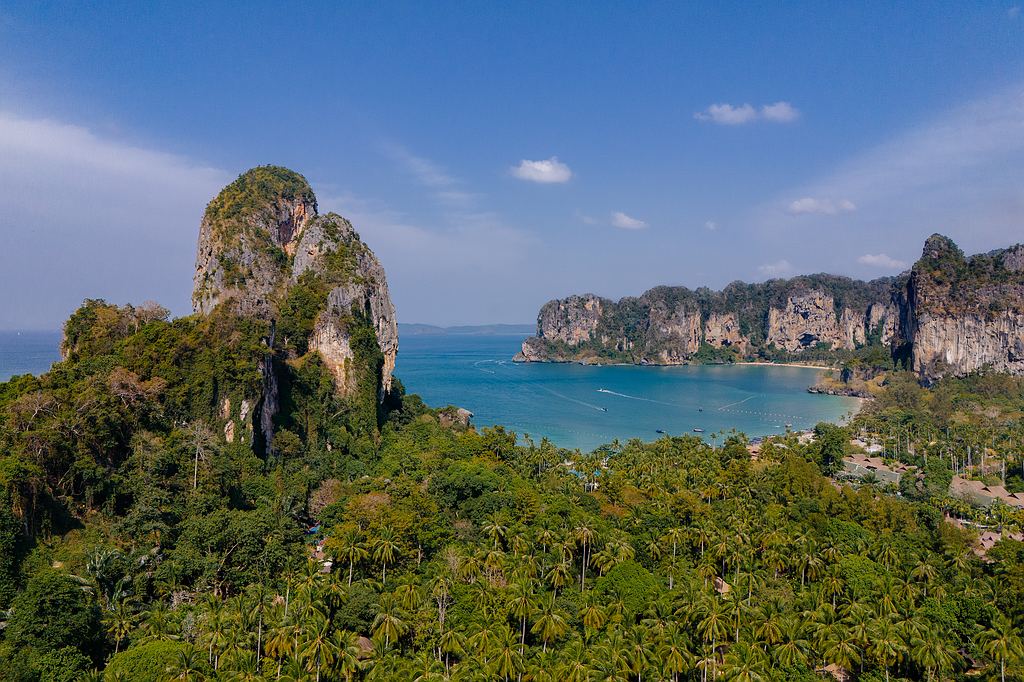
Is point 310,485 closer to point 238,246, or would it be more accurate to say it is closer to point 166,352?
point 166,352

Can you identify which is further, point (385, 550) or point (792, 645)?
point (385, 550)

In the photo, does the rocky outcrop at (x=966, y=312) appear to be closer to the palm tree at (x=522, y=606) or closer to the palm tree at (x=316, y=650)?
the palm tree at (x=522, y=606)

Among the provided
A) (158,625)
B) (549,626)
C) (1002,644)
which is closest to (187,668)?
(158,625)

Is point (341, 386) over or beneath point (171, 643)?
over

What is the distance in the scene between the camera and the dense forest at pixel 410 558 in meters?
23.4

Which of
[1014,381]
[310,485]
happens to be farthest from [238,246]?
[1014,381]

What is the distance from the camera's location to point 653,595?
93.2ft

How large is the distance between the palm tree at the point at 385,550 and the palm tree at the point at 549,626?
8.99m

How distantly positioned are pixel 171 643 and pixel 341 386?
3805cm

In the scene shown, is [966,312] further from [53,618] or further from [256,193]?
[53,618]

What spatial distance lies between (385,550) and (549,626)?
33.4 ft

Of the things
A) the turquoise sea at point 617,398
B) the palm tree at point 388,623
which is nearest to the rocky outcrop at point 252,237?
the palm tree at point 388,623

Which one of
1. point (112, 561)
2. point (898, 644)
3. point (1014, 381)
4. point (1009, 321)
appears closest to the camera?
point (898, 644)

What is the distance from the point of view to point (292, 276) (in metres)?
68.2
